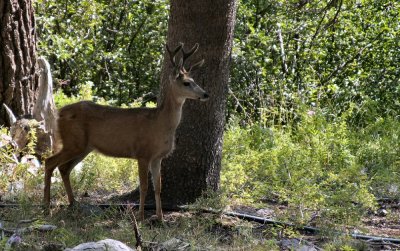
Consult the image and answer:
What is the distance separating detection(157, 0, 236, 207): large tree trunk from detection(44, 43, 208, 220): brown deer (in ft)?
0.76

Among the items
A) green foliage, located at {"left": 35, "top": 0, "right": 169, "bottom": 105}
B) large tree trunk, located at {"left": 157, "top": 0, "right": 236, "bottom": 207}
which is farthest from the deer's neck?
green foliage, located at {"left": 35, "top": 0, "right": 169, "bottom": 105}

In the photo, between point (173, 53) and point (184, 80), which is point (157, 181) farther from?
point (173, 53)

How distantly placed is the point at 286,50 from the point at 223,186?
641 centimetres

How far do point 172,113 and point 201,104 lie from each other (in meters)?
0.35

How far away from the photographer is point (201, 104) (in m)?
8.59

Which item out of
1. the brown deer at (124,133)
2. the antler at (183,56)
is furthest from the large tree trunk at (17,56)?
the antler at (183,56)

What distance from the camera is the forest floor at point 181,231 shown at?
7008mm

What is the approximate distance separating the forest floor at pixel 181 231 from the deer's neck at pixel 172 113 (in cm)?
89

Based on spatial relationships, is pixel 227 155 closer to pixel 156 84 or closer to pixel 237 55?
pixel 237 55

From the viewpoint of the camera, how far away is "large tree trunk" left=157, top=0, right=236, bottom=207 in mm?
8438

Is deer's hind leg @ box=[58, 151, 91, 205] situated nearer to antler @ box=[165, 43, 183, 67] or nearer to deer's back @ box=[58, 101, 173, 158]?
deer's back @ box=[58, 101, 173, 158]

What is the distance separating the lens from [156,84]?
15.3 metres

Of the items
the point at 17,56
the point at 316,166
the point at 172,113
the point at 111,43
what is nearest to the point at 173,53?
the point at 172,113

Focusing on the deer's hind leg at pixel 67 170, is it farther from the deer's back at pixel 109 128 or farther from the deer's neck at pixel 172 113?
the deer's neck at pixel 172 113
